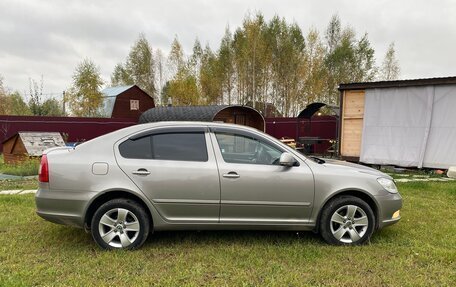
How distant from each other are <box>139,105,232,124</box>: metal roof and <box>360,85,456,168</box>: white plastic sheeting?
7.79 meters

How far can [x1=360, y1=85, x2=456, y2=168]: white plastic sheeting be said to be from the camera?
10.4m

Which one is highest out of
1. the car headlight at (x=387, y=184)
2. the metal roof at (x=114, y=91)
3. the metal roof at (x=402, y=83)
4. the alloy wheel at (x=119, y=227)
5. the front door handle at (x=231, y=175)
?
the metal roof at (x=114, y=91)

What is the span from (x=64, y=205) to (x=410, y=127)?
10.8 meters

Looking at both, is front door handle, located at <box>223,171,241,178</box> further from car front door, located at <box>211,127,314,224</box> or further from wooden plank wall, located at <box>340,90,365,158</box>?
wooden plank wall, located at <box>340,90,365,158</box>

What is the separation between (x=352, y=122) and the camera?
1263 cm

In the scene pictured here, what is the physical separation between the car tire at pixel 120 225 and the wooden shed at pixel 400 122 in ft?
32.7

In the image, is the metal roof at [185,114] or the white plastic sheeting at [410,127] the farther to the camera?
the metal roof at [185,114]

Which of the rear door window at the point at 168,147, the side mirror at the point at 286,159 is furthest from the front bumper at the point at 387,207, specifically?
the rear door window at the point at 168,147

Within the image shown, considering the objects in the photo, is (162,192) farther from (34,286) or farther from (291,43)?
(291,43)

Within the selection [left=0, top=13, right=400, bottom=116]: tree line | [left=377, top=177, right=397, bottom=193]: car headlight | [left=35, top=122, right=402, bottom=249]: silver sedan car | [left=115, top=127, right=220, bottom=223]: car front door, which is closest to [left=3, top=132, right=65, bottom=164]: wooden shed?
[left=35, top=122, right=402, bottom=249]: silver sedan car

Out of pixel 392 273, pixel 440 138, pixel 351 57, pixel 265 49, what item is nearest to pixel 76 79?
pixel 265 49

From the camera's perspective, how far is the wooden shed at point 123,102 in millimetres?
33406

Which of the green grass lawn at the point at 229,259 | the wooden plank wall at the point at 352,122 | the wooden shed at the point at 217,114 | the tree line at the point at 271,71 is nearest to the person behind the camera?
the green grass lawn at the point at 229,259

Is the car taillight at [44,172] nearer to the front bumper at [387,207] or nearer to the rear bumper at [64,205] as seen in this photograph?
the rear bumper at [64,205]
